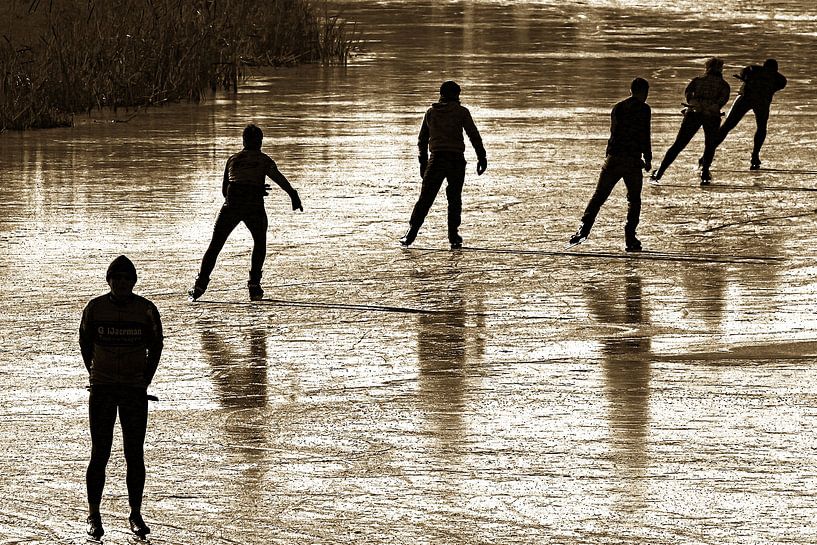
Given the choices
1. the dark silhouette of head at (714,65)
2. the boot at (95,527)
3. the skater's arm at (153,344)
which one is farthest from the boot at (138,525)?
the dark silhouette of head at (714,65)

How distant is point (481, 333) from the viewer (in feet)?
44.3

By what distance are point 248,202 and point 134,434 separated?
21.2 ft

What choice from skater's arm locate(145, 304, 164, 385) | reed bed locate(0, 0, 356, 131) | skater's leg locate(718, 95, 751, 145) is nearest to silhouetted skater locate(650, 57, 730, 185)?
skater's leg locate(718, 95, 751, 145)

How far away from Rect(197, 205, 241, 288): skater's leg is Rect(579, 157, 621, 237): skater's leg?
13.6 feet

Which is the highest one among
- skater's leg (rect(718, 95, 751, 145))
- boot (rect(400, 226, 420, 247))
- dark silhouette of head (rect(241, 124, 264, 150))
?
dark silhouette of head (rect(241, 124, 264, 150))

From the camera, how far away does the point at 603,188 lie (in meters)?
17.2

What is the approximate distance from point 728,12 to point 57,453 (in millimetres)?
58284

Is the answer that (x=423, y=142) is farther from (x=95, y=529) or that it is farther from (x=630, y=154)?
(x=95, y=529)

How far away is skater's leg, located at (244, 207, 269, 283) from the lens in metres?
14.6

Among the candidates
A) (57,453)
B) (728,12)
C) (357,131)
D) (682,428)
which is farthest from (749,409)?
(728,12)

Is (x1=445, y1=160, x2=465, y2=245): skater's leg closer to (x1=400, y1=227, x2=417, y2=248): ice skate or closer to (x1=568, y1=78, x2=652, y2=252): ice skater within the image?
(x1=400, y1=227, x2=417, y2=248): ice skate

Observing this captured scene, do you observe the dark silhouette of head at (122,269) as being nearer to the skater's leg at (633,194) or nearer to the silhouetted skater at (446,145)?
the silhouetted skater at (446,145)

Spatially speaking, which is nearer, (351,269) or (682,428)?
(682,428)

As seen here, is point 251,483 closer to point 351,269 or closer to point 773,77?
point 351,269
